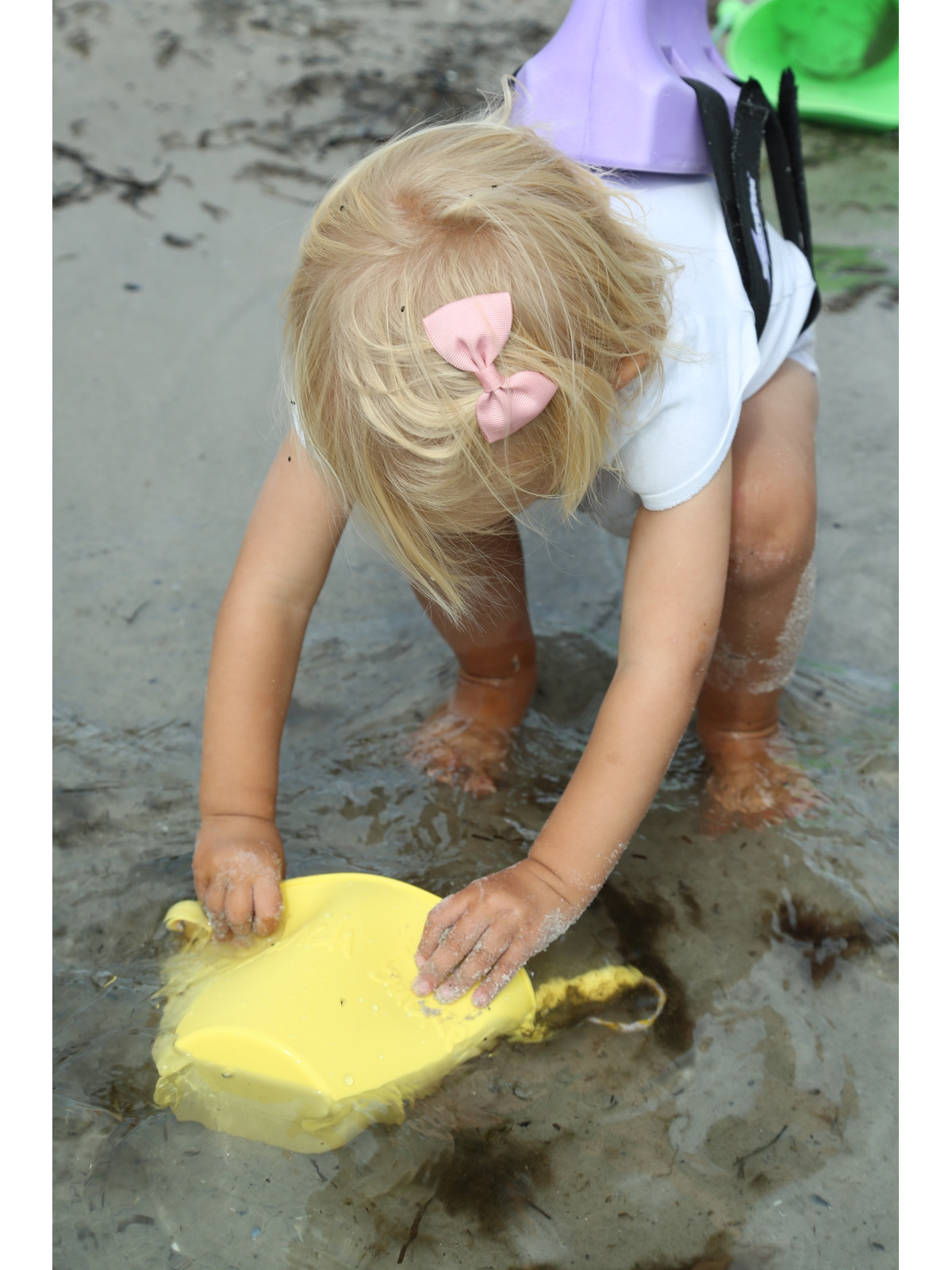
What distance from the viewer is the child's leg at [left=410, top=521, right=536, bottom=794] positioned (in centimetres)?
153

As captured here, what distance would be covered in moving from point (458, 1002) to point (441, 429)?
0.57 m

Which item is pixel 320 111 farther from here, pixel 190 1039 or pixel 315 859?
pixel 190 1039

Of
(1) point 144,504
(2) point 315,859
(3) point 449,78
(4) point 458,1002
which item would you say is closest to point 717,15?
(3) point 449,78

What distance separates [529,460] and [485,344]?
129 mm

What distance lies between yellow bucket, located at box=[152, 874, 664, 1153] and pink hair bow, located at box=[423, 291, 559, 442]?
532mm

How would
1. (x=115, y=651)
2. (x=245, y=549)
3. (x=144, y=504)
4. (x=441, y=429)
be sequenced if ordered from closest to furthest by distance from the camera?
(x=441, y=429) < (x=245, y=549) < (x=115, y=651) < (x=144, y=504)

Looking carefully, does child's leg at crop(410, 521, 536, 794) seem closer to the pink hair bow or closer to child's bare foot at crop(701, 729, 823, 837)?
child's bare foot at crop(701, 729, 823, 837)

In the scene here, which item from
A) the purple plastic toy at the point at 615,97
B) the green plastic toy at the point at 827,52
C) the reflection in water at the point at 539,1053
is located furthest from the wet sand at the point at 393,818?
the purple plastic toy at the point at 615,97

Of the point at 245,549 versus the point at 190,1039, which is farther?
the point at 245,549

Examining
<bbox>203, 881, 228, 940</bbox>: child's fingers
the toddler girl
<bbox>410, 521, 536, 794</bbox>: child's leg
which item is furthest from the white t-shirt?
<bbox>203, 881, 228, 940</bbox>: child's fingers

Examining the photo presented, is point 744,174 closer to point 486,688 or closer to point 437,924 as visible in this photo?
point 486,688

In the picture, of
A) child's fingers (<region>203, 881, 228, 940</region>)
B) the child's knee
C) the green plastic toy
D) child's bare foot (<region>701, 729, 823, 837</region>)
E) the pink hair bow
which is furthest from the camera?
the green plastic toy

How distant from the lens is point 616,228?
1076 millimetres

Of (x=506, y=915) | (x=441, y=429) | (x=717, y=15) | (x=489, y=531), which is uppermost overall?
(x=717, y=15)
